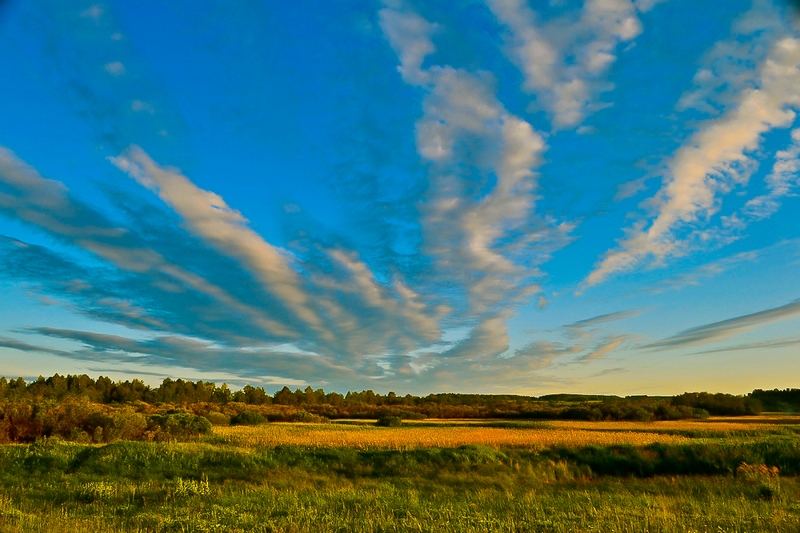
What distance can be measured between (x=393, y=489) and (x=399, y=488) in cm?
88

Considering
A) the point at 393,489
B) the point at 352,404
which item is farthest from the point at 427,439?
the point at 352,404

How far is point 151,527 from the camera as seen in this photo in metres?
12.0

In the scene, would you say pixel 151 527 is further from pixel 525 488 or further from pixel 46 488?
pixel 525 488

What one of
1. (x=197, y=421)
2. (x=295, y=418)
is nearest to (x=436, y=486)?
(x=197, y=421)

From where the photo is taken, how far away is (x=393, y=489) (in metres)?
18.7

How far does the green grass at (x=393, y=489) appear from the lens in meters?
12.2

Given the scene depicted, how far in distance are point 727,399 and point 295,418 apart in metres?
86.0

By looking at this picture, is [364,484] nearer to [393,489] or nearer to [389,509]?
[393,489]

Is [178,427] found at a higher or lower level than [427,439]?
higher

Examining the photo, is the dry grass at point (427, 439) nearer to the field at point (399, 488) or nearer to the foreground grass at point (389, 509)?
the field at point (399, 488)

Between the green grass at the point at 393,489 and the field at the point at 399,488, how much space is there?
71 mm

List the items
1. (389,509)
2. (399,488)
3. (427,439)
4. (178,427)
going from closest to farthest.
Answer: (389,509), (399,488), (427,439), (178,427)

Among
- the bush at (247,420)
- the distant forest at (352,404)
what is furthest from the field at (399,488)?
the bush at (247,420)

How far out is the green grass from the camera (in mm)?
12250
